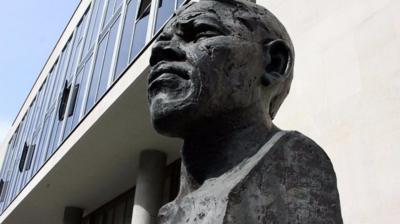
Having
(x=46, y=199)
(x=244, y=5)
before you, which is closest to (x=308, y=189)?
(x=244, y=5)

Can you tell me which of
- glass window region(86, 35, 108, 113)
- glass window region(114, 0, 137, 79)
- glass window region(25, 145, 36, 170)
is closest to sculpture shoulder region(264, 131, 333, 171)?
glass window region(114, 0, 137, 79)

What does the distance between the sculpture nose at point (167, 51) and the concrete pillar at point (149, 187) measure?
8082 mm

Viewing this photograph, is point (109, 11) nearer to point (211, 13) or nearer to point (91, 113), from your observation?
point (91, 113)

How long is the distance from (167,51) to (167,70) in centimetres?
10

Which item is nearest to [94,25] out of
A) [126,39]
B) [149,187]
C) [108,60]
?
[108,60]

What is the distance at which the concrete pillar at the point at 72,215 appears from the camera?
1469 centimetres

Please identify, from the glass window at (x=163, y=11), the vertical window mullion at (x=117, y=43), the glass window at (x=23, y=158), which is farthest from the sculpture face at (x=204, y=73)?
the glass window at (x=23, y=158)

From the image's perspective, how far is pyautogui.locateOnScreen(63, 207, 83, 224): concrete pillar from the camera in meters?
14.7

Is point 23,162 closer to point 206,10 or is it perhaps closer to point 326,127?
point 326,127

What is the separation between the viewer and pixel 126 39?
448 inches

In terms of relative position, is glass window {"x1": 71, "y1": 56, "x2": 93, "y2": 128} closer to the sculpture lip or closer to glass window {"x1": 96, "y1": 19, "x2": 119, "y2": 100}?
glass window {"x1": 96, "y1": 19, "x2": 119, "y2": 100}

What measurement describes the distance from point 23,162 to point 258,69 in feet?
53.5

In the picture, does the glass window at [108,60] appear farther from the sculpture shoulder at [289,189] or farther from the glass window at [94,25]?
the sculpture shoulder at [289,189]

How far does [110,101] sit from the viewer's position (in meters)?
10.1
